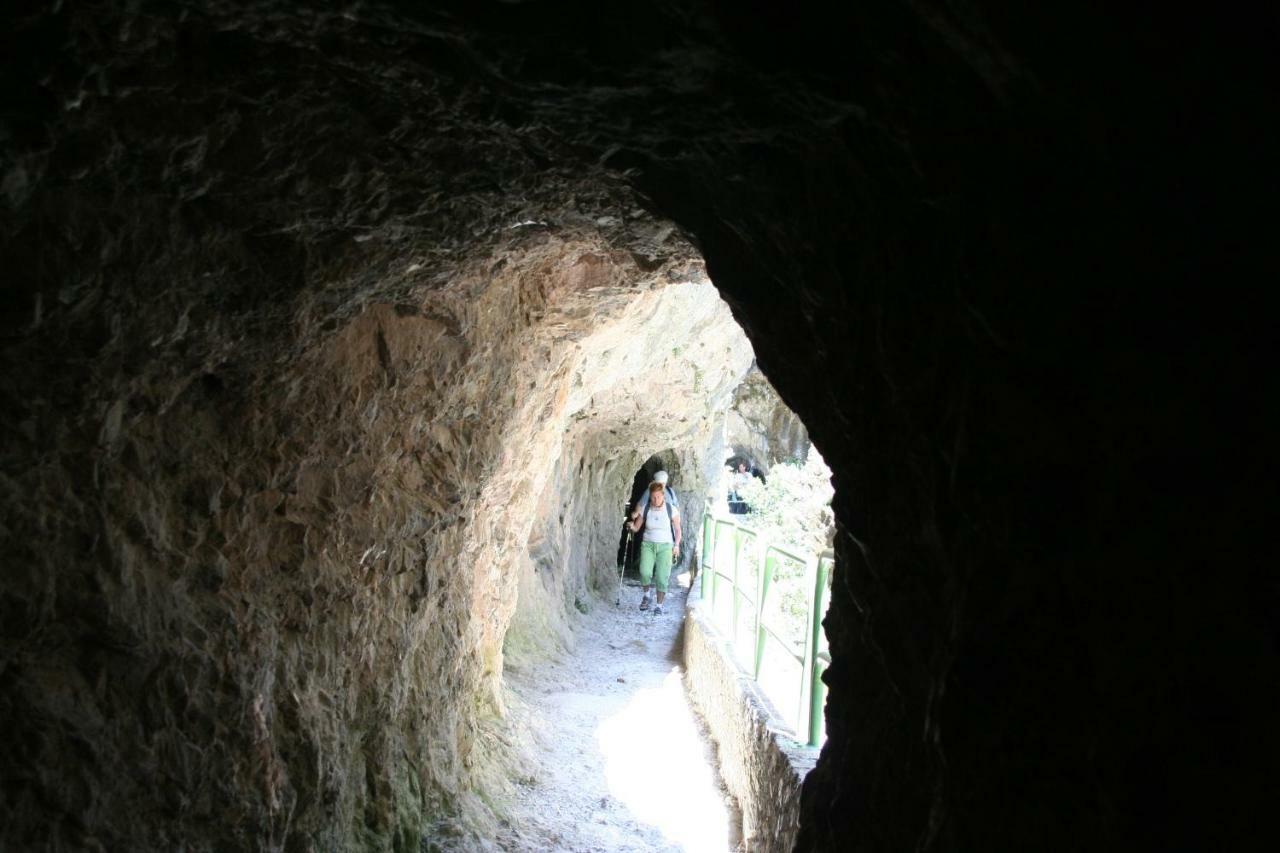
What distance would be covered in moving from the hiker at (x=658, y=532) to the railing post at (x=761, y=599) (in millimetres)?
5865

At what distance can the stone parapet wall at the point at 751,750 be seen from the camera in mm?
4328

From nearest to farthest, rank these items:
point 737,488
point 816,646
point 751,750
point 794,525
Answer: point 816,646 → point 751,750 → point 794,525 → point 737,488

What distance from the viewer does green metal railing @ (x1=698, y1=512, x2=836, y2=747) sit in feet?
14.5

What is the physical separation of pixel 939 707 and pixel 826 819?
0.93 meters

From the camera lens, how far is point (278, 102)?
7.22 ft

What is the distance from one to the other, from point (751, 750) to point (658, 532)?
704 cm

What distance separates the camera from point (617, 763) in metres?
6.86

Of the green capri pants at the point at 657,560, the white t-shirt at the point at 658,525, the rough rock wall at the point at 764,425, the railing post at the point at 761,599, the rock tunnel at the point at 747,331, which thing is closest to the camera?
the rock tunnel at the point at 747,331

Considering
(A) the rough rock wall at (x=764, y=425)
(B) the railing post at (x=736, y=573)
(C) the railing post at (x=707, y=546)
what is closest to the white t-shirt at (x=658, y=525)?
(C) the railing post at (x=707, y=546)

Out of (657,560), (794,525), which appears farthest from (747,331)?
(657,560)

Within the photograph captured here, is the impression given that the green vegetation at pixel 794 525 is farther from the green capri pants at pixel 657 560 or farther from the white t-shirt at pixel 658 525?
the green capri pants at pixel 657 560

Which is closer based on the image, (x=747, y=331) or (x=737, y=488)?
(x=747, y=331)

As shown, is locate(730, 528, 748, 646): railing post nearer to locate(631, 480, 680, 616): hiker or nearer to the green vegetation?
the green vegetation

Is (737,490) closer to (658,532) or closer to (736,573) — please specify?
(658,532)
